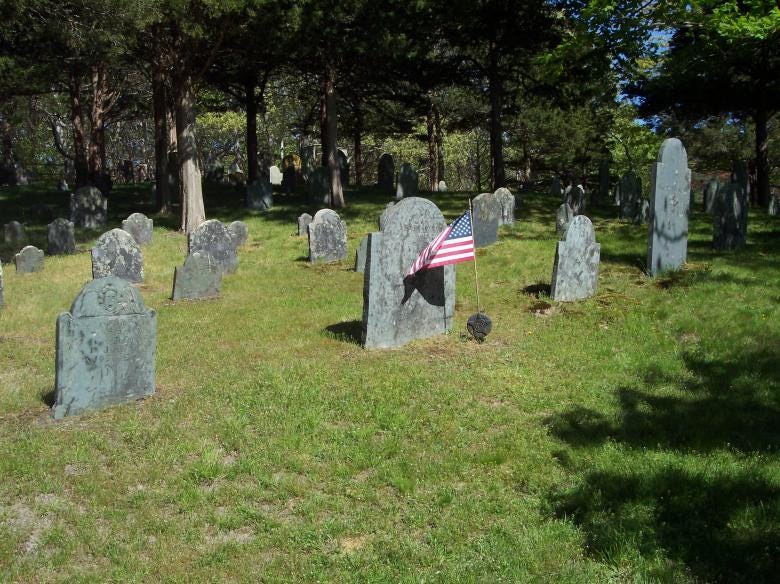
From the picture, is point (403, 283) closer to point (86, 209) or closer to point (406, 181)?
point (406, 181)

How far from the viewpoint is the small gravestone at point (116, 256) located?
46.6 feet

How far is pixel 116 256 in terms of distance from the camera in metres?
14.5

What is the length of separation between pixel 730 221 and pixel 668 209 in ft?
8.18

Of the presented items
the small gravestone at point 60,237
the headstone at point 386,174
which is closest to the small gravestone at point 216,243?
the small gravestone at point 60,237

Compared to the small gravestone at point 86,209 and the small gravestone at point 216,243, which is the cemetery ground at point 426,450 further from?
the small gravestone at point 86,209

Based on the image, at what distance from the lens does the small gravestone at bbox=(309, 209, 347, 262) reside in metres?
16.2

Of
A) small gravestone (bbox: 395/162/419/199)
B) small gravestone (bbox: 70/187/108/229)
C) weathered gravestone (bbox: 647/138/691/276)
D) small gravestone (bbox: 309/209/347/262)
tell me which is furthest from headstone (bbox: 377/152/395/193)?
weathered gravestone (bbox: 647/138/691/276)

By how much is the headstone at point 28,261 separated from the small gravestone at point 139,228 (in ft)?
10.5

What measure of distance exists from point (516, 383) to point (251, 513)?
3815 millimetres

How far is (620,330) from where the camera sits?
984 centimetres

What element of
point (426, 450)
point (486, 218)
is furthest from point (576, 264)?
point (426, 450)

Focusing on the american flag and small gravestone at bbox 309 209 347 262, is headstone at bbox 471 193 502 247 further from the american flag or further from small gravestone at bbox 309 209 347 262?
the american flag

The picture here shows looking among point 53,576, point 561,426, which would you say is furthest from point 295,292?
point 53,576

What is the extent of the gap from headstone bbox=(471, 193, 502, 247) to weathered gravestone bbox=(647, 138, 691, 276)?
468 cm
